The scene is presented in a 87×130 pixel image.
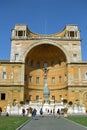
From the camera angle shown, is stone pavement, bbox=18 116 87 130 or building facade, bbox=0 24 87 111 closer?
stone pavement, bbox=18 116 87 130

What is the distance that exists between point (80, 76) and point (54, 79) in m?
7.30

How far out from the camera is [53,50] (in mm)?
54469

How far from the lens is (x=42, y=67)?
5597cm

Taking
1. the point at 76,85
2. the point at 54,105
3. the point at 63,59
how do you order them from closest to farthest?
the point at 54,105 < the point at 76,85 < the point at 63,59

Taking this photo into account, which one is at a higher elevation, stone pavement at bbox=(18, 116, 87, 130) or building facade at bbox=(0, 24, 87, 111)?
building facade at bbox=(0, 24, 87, 111)

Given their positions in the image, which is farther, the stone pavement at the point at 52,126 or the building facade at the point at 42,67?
the building facade at the point at 42,67

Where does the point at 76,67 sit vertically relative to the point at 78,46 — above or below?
below

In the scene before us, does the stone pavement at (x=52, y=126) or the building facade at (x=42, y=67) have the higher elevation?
the building facade at (x=42, y=67)

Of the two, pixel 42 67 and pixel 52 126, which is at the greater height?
pixel 42 67

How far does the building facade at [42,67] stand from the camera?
162 feet

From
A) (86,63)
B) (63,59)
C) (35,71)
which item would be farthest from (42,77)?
(86,63)

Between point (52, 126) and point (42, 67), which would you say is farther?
point (42, 67)

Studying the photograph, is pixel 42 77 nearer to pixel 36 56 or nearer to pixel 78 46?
pixel 36 56

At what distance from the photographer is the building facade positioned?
49.3m
